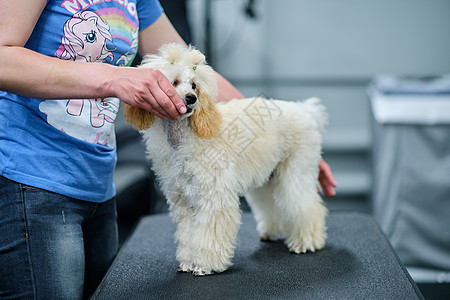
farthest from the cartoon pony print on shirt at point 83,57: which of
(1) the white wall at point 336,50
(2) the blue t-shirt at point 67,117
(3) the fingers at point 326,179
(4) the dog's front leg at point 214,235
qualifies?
(1) the white wall at point 336,50

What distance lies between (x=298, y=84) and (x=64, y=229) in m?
2.04

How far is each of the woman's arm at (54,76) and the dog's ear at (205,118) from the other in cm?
11

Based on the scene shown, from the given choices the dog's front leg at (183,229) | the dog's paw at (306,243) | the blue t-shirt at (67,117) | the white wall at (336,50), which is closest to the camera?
the blue t-shirt at (67,117)

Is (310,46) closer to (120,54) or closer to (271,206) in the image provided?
(271,206)

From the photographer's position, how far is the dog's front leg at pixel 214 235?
87 centimetres

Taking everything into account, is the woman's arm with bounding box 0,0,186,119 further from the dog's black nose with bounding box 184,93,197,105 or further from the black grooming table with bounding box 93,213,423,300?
the black grooming table with bounding box 93,213,423,300

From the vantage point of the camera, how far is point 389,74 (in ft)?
8.61

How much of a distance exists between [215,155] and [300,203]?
0.25 metres

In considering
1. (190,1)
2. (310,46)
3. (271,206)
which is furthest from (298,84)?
(271,206)

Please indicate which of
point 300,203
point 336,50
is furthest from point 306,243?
point 336,50

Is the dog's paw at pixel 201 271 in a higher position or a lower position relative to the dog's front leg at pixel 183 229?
lower

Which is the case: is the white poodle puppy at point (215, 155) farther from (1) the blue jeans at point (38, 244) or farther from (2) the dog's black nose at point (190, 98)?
(1) the blue jeans at point (38, 244)

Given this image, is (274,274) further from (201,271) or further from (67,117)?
(67,117)

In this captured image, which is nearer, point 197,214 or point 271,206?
point 197,214
